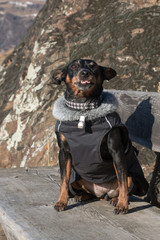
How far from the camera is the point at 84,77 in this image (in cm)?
278

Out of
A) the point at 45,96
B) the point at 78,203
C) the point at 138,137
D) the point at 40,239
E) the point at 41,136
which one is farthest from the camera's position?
the point at 45,96

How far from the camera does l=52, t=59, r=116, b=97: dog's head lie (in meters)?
2.79

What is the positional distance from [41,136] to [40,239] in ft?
13.3

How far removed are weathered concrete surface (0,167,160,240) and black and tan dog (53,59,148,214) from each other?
0.39 feet

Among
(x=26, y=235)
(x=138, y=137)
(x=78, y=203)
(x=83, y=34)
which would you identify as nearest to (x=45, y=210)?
(x=78, y=203)

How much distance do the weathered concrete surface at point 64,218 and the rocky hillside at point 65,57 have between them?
7.71 ft

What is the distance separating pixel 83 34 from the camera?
7500mm

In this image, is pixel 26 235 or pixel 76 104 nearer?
pixel 26 235

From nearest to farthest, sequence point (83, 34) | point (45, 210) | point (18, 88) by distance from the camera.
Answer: point (45, 210) < point (83, 34) < point (18, 88)

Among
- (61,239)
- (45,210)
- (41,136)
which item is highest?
(61,239)

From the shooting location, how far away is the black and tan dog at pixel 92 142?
2.68m

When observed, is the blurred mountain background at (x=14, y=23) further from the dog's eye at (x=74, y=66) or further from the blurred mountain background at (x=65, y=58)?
the dog's eye at (x=74, y=66)

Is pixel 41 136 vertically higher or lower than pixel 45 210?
lower

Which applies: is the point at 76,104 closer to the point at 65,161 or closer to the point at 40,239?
the point at 65,161
